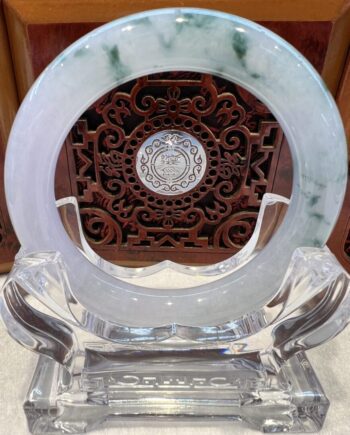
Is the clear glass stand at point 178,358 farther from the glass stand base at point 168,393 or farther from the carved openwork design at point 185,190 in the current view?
the carved openwork design at point 185,190

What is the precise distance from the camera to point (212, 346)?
21.8 inches

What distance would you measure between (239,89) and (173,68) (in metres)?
0.22

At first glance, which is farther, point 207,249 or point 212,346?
point 207,249

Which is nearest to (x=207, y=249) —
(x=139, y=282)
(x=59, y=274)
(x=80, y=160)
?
(x=139, y=282)

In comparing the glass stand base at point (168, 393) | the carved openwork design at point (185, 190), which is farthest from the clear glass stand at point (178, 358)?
the carved openwork design at point (185, 190)

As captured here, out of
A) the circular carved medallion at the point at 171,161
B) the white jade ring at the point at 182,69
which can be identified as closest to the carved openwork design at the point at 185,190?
the circular carved medallion at the point at 171,161

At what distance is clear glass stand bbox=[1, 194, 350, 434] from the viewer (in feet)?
→ 1.60

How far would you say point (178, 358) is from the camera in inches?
22.0

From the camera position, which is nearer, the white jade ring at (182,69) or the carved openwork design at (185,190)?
the white jade ring at (182,69)

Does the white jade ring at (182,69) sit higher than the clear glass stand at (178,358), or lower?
higher

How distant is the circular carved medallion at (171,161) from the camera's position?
0.71 meters

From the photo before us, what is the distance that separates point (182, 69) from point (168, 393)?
0.38m

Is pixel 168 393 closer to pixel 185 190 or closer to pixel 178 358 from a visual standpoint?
pixel 178 358

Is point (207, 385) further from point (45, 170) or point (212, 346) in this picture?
point (45, 170)
